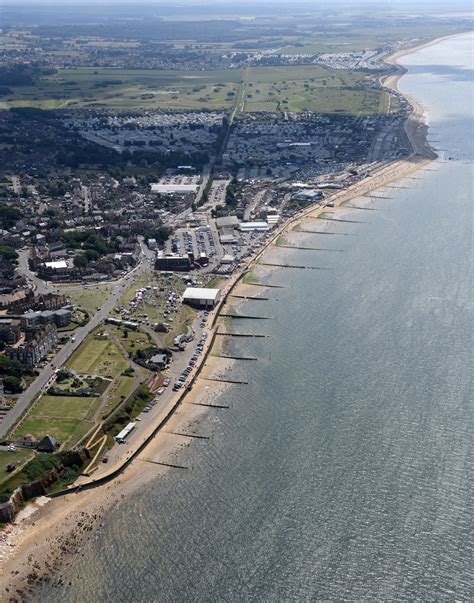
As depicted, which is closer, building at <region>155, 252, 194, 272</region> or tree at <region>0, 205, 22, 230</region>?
building at <region>155, 252, 194, 272</region>

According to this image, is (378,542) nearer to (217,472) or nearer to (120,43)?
(217,472)

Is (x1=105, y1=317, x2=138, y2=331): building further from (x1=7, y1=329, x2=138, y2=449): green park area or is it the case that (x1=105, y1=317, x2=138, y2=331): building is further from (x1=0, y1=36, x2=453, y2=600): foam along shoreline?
(x1=0, y1=36, x2=453, y2=600): foam along shoreline

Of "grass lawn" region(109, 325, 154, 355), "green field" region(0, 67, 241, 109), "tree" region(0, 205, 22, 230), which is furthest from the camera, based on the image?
"green field" region(0, 67, 241, 109)

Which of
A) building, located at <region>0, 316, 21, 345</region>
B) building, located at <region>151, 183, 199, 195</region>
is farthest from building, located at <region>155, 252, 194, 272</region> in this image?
building, located at <region>151, 183, 199, 195</region>

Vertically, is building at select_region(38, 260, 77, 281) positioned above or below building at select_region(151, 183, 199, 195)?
below

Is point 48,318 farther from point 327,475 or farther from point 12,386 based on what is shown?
point 327,475

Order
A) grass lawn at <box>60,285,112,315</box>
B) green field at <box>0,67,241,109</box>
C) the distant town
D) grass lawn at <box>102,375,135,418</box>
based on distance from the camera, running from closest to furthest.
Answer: grass lawn at <box>102,375,135,418</box> → the distant town → grass lawn at <box>60,285,112,315</box> → green field at <box>0,67,241,109</box>
